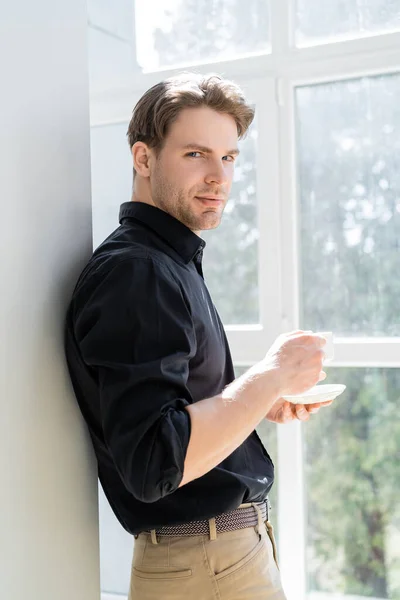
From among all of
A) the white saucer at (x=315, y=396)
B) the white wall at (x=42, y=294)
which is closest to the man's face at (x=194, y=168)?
the white wall at (x=42, y=294)

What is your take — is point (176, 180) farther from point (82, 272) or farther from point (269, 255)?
point (269, 255)

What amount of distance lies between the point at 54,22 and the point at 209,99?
12.5 inches

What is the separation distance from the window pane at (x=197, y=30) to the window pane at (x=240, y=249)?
33 cm

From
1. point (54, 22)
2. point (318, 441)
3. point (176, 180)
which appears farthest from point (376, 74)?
point (54, 22)

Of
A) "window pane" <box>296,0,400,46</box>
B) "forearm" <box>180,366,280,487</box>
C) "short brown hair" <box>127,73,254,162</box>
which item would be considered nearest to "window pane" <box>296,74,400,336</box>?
"window pane" <box>296,0,400,46</box>

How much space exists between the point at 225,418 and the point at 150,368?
5.8 inches

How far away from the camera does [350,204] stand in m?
2.75

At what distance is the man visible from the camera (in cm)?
111

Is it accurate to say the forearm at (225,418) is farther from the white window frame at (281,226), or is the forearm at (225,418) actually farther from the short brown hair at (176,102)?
the white window frame at (281,226)

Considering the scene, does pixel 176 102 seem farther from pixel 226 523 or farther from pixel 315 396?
pixel 226 523

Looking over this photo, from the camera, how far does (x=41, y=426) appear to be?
1203 mm

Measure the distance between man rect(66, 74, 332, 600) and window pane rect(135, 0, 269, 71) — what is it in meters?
1.43

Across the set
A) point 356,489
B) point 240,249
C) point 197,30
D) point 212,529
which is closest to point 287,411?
point 212,529

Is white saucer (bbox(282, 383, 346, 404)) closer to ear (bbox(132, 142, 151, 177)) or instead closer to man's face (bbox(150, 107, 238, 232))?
man's face (bbox(150, 107, 238, 232))
